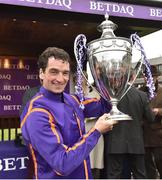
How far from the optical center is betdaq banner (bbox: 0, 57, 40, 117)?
235 inches

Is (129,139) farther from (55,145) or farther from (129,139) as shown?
(55,145)

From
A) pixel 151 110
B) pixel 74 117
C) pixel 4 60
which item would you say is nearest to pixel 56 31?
pixel 4 60

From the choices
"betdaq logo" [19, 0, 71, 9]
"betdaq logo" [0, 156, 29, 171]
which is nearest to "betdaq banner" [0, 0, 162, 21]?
"betdaq logo" [19, 0, 71, 9]

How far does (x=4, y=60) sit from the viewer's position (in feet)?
19.6

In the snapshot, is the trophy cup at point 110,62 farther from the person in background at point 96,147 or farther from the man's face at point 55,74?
the person in background at point 96,147

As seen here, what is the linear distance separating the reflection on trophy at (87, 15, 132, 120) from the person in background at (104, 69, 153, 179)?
158 centimetres

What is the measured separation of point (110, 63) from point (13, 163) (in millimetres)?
1705

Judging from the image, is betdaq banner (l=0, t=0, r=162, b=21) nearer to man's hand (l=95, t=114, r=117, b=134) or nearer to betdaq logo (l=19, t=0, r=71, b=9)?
betdaq logo (l=19, t=0, r=71, b=9)

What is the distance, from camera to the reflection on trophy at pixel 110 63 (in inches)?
88.1

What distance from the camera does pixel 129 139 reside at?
396cm

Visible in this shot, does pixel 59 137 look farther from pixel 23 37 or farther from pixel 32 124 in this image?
pixel 23 37

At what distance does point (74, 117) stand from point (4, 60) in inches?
167

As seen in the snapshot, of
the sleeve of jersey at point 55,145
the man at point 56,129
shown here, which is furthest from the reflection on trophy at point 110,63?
the sleeve of jersey at point 55,145

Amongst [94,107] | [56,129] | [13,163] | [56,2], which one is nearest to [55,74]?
[56,129]
